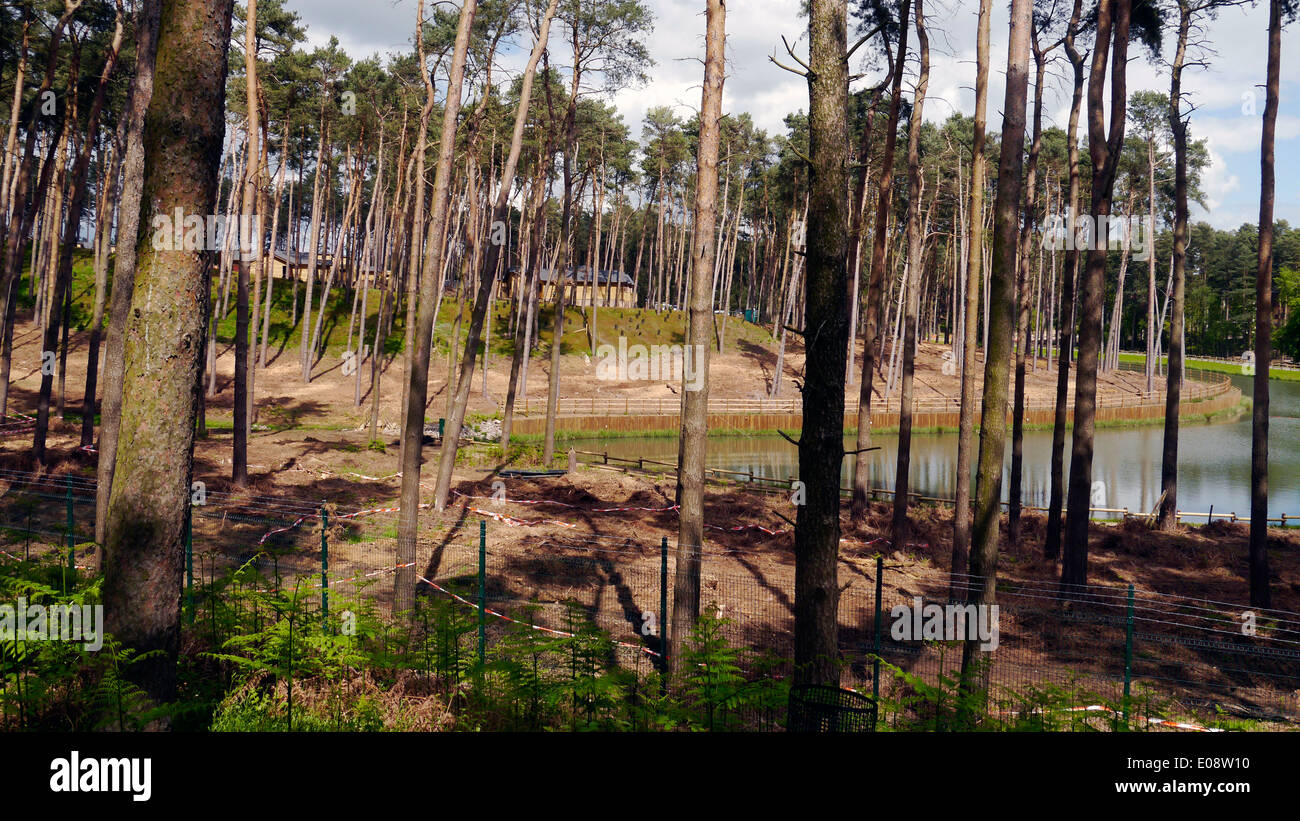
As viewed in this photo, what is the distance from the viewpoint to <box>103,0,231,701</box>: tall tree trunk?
5.01 meters

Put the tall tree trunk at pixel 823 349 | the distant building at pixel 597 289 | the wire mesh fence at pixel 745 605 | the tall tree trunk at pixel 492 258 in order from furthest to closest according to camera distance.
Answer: the distant building at pixel 597 289 < the tall tree trunk at pixel 492 258 < the wire mesh fence at pixel 745 605 < the tall tree trunk at pixel 823 349

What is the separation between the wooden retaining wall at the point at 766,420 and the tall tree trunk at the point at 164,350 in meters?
29.7

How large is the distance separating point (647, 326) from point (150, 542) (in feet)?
189

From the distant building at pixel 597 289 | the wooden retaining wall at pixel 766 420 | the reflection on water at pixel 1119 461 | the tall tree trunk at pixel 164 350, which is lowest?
the reflection on water at pixel 1119 461

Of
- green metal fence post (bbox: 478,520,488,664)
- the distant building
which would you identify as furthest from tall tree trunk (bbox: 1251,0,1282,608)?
the distant building

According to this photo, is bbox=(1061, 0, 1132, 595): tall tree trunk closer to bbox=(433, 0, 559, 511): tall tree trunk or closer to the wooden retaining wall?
bbox=(433, 0, 559, 511): tall tree trunk

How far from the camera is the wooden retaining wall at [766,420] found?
1491 inches

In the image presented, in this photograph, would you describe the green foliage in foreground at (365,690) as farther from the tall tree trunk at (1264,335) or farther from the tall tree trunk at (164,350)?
the tall tree trunk at (1264,335)

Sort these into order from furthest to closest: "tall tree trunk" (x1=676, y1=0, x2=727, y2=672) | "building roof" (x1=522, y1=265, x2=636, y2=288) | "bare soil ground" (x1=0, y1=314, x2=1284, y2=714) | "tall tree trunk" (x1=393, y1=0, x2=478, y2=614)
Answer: "building roof" (x1=522, y1=265, x2=636, y2=288), "bare soil ground" (x1=0, y1=314, x2=1284, y2=714), "tall tree trunk" (x1=393, y1=0, x2=478, y2=614), "tall tree trunk" (x1=676, y1=0, x2=727, y2=672)

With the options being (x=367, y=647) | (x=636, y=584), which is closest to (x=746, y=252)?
(x=636, y=584)

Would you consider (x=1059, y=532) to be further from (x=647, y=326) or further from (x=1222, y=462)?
(x=647, y=326)

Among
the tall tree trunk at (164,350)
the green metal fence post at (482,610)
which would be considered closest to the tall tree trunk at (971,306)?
the green metal fence post at (482,610)

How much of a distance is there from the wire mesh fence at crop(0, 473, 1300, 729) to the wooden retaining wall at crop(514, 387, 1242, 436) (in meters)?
20.1

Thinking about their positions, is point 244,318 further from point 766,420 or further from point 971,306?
point 766,420
